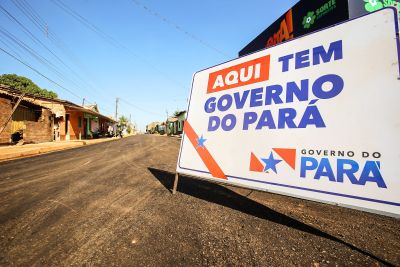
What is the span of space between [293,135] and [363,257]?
1498 mm

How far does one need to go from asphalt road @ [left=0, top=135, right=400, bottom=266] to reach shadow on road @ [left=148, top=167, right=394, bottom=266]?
0.05 feet

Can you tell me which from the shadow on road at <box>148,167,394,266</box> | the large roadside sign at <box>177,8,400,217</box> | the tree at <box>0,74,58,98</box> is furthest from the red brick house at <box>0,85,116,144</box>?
the tree at <box>0,74,58,98</box>

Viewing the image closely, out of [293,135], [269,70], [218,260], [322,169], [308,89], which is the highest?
[269,70]

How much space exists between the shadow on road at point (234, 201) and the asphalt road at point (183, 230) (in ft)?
0.05

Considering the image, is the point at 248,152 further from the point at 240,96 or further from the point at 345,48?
the point at 345,48

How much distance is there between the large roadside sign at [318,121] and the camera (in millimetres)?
2357

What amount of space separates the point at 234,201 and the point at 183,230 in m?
1.37

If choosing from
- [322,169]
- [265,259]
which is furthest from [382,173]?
[265,259]

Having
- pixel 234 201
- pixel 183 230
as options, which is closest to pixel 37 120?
pixel 234 201

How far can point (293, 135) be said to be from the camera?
2994 mm

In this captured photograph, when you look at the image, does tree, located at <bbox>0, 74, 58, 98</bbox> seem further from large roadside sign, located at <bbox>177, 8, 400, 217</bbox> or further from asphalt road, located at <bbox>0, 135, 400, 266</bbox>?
large roadside sign, located at <bbox>177, 8, 400, 217</bbox>

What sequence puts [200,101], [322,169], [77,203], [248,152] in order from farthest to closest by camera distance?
[200,101] < [77,203] < [248,152] < [322,169]

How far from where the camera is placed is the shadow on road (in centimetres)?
274

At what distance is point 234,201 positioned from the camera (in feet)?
12.6
